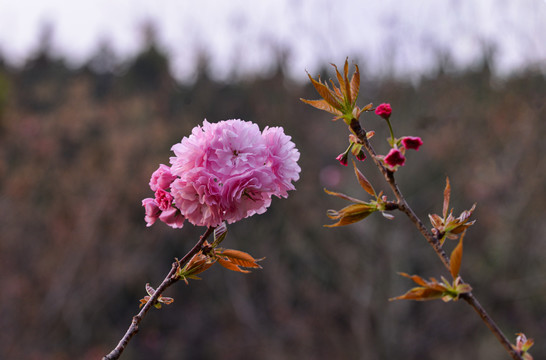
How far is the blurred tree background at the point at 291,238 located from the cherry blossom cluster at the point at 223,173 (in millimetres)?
5231

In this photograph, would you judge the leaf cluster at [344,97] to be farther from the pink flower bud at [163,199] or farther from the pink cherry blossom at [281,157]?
the pink flower bud at [163,199]

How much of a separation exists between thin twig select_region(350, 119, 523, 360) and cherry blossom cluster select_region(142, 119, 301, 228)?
164mm

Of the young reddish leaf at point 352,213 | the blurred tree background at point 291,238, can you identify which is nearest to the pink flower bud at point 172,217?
the young reddish leaf at point 352,213

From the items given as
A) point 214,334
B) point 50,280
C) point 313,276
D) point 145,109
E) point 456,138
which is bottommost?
A: point 214,334

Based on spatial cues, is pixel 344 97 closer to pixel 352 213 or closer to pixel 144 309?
pixel 352 213

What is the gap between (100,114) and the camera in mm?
9617

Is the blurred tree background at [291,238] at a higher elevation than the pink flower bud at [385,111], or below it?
below

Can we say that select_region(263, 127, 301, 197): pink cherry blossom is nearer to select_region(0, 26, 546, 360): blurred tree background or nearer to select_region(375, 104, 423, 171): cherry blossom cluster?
select_region(375, 104, 423, 171): cherry blossom cluster

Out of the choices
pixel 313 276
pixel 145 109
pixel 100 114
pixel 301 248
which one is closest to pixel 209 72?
pixel 145 109

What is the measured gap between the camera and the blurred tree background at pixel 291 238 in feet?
19.3

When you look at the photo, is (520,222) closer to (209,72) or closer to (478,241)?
(478,241)

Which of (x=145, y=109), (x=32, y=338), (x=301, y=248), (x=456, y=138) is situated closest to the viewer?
(x=32, y=338)

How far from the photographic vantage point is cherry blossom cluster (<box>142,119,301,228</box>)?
2.59 feet

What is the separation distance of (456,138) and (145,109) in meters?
6.67
